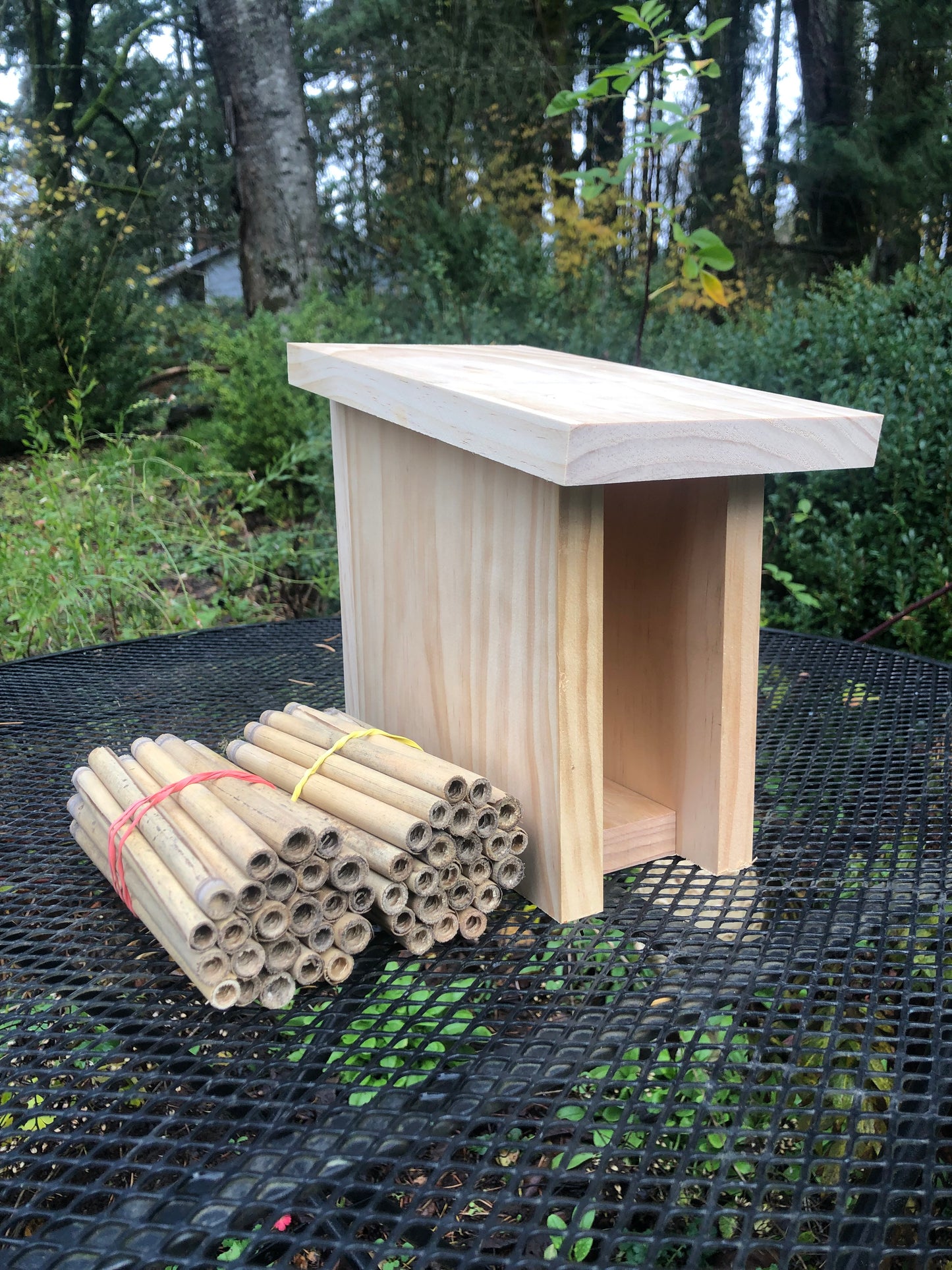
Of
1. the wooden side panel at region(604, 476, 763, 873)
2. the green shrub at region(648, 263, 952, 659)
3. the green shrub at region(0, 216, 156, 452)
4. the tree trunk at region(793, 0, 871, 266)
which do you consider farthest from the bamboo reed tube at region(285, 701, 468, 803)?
the tree trunk at region(793, 0, 871, 266)

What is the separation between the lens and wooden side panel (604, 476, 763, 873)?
1.25 metres

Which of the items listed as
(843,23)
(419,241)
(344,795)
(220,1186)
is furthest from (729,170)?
(220,1186)

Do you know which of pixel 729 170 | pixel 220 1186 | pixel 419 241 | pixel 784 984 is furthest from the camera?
pixel 729 170

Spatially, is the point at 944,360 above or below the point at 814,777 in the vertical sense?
above

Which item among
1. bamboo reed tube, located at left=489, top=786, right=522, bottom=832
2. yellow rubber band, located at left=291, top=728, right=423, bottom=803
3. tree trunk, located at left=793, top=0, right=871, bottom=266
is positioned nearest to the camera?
bamboo reed tube, located at left=489, top=786, right=522, bottom=832

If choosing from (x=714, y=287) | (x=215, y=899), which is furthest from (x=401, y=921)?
(x=714, y=287)

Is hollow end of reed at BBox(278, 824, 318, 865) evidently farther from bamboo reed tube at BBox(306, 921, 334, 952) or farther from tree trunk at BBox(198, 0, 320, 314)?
tree trunk at BBox(198, 0, 320, 314)

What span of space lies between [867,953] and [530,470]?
613mm

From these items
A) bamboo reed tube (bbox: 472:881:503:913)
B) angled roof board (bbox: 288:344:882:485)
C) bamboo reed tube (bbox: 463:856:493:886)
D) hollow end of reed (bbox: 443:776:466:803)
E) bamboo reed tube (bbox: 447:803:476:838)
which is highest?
angled roof board (bbox: 288:344:882:485)

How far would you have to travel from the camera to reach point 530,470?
1042 mm

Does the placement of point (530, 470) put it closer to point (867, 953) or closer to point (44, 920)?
point (867, 953)

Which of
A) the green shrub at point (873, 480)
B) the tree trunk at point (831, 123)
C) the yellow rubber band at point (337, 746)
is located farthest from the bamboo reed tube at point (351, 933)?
the tree trunk at point (831, 123)

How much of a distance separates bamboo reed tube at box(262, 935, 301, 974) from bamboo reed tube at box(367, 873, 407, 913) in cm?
9

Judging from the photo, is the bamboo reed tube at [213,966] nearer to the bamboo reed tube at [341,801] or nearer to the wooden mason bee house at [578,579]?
the bamboo reed tube at [341,801]
